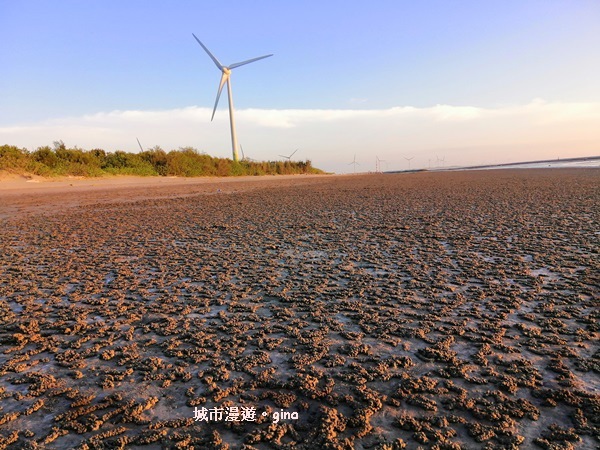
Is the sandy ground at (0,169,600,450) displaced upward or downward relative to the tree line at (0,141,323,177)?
downward

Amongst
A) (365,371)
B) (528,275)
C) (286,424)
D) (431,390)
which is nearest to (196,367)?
(286,424)

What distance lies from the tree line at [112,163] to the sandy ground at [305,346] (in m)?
16.4

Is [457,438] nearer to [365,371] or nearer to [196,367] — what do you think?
[365,371]

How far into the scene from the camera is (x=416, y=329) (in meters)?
2.08

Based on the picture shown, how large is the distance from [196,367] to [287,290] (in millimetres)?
1170

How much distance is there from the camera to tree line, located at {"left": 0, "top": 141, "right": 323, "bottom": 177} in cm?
1730

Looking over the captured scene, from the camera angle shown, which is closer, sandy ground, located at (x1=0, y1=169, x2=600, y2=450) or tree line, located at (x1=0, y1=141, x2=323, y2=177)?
sandy ground, located at (x1=0, y1=169, x2=600, y2=450)

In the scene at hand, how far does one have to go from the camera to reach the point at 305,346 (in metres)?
1.92

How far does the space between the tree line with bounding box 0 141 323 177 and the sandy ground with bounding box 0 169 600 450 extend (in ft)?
53.7

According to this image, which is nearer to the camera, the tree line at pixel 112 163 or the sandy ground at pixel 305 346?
the sandy ground at pixel 305 346

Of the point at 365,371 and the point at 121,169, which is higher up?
the point at 121,169

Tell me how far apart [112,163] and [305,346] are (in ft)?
82.2

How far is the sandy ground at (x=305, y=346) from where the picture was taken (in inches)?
51.8

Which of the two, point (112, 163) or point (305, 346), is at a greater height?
point (112, 163)
